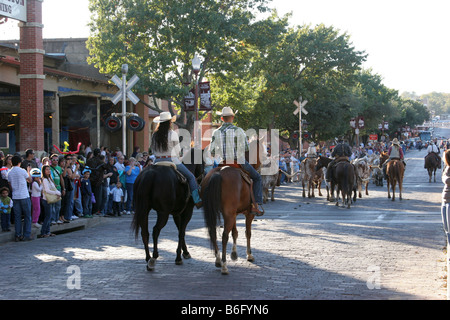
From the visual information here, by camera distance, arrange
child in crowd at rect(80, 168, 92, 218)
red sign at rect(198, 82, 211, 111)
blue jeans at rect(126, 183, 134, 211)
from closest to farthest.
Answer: child in crowd at rect(80, 168, 92, 218)
blue jeans at rect(126, 183, 134, 211)
red sign at rect(198, 82, 211, 111)

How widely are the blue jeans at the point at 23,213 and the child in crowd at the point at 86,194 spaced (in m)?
3.39

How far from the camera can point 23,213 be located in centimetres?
1383

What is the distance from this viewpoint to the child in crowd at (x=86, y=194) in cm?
1714

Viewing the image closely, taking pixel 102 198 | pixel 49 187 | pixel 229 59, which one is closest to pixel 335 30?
pixel 229 59

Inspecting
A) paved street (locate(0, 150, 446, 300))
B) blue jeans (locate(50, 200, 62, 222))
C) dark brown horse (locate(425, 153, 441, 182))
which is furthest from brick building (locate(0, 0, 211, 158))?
dark brown horse (locate(425, 153, 441, 182))

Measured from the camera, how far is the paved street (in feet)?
25.9

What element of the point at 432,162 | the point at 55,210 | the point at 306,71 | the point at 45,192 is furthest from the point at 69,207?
the point at 306,71

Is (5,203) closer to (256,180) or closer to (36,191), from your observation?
(36,191)

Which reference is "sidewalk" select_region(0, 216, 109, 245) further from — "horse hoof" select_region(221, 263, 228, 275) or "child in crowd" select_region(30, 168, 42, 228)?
"horse hoof" select_region(221, 263, 228, 275)

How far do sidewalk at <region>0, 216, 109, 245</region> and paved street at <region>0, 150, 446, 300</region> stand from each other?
0.35 m

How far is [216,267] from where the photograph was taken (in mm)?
9664

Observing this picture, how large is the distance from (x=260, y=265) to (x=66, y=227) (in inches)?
297

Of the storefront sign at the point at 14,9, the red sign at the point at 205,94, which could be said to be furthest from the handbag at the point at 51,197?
the red sign at the point at 205,94
